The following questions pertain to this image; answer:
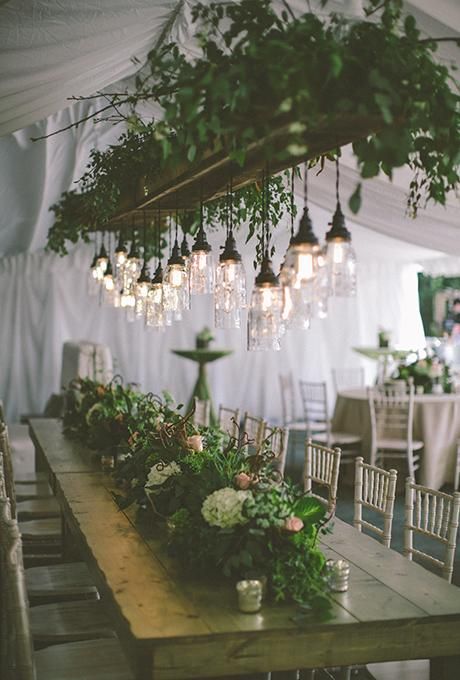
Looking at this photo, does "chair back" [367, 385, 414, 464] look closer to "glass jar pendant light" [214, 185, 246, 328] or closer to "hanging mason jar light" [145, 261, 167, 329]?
"hanging mason jar light" [145, 261, 167, 329]

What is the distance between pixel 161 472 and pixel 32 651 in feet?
2.75

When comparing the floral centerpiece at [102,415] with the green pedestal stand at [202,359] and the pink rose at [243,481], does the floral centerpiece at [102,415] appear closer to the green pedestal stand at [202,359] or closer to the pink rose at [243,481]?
the pink rose at [243,481]

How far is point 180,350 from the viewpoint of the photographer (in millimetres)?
10938

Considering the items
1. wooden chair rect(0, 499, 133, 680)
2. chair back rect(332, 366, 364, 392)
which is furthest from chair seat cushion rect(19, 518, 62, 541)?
chair back rect(332, 366, 364, 392)

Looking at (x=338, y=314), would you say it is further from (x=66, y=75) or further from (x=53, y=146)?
(x=66, y=75)

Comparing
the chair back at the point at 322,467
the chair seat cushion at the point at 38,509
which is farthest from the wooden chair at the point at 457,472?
the chair seat cushion at the point at 38,509

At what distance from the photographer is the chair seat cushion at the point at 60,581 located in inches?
149

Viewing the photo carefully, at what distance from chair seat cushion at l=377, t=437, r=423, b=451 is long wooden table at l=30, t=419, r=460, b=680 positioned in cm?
459

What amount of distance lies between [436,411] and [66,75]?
5.14 metres

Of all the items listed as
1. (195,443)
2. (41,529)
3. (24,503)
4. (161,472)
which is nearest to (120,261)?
(24,503)

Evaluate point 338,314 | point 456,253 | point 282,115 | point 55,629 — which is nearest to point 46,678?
point 55,629

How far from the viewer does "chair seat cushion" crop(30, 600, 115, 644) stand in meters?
3.28

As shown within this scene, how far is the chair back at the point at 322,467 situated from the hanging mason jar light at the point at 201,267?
3.75ft

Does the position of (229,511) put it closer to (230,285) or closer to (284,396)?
(230,285)
